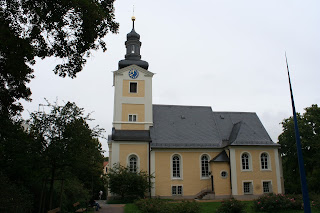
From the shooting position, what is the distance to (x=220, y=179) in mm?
27141

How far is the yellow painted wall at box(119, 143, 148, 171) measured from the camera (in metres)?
27.7

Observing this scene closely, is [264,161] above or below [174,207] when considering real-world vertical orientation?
above

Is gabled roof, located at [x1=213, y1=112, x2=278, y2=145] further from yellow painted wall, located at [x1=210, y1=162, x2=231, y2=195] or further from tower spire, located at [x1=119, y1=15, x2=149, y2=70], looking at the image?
tower spire, located at [x1=119, y1=15, x2=149, y2=70]

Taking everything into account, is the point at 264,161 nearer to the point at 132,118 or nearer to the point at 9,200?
the point at 132,118

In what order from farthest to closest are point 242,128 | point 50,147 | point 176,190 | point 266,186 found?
point 242,128, point 266,186, point 176,190, point 50,147

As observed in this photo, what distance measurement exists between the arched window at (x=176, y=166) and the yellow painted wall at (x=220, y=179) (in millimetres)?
3339

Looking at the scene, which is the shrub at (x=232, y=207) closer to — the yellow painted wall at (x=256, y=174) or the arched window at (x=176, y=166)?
the yellow painted wall at (x=256, y=174)

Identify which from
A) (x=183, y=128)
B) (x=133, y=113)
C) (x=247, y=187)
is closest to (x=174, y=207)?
(x=247, y=187)

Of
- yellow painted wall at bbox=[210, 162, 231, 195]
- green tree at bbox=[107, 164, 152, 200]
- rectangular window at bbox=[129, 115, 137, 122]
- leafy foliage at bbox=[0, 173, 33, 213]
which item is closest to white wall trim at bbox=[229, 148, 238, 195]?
yellow painted wall at bbox=[210, 162, 231, 195]

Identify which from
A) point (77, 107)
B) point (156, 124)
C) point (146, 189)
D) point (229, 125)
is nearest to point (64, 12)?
point (77, 107)

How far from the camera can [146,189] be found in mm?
26016

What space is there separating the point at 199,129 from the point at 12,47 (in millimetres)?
24434

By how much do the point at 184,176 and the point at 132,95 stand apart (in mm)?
9849

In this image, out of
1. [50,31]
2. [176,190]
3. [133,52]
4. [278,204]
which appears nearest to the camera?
[50,31]
